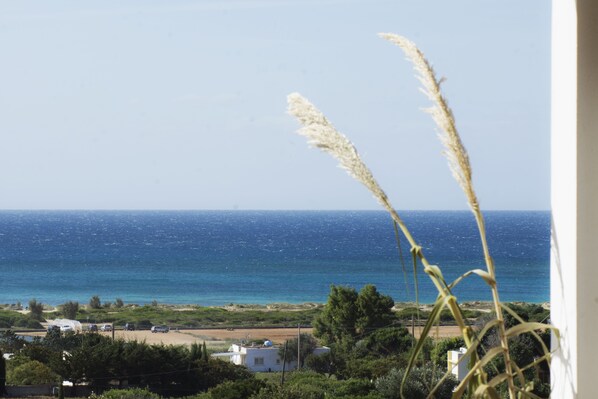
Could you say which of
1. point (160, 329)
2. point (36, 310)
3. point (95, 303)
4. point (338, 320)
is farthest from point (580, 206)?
point (95, 303)

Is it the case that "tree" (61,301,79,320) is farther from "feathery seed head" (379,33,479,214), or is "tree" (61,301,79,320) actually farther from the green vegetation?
"feathery seed head" (379,33,479,214)

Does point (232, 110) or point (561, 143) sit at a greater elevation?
point (232, 110)

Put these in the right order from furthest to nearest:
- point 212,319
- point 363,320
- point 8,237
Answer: point 8,237 → point 212,319 → point 363,320

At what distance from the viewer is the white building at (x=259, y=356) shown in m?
10.0

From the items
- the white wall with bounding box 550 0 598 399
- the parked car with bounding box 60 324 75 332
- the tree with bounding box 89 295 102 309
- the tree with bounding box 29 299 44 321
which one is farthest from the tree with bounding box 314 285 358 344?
the white wall with bounding box 550 0 598 399

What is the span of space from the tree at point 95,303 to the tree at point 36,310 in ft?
3.57

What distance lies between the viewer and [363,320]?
10.6 metres

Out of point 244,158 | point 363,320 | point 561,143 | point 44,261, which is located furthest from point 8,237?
→ point 561,143

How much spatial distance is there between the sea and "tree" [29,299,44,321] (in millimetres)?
696

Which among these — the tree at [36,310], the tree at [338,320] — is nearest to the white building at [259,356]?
the tree at [338,320]

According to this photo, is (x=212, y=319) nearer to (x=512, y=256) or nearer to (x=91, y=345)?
(x=512, y=256)

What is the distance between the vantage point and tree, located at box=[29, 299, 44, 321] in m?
17.4

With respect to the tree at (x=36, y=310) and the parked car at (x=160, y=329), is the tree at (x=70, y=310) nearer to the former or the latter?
the tree at (x=36, y=310)

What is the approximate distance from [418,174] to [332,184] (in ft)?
13.0
